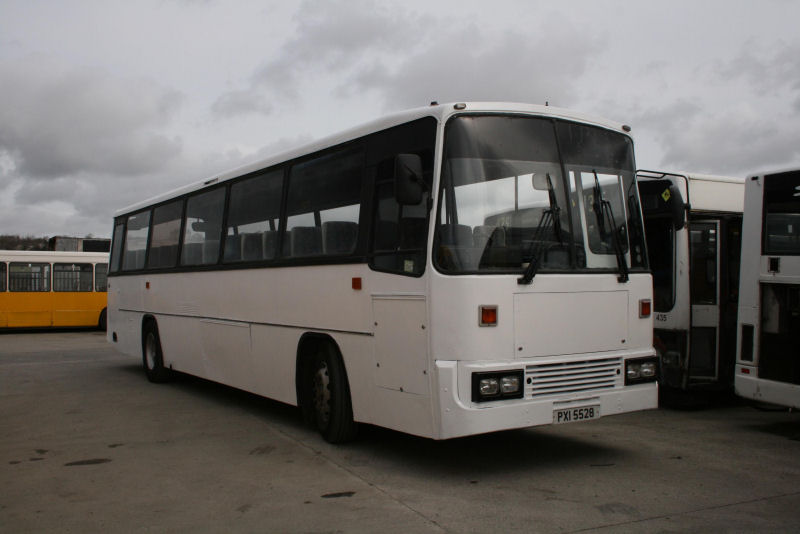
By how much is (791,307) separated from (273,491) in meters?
5.82

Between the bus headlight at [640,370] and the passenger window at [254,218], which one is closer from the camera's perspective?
the bus headlight at [640,370]

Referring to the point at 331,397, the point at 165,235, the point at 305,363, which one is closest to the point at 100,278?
the point at 165,235

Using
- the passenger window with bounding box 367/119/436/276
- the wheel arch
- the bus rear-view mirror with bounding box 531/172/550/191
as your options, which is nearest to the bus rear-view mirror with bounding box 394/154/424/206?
the passenger window with bounding box 367/119/436/276

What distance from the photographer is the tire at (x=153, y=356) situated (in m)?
13.9

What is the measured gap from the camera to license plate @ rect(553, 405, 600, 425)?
6777 millimetres

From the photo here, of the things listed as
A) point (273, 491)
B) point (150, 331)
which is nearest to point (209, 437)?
point (273, 491)

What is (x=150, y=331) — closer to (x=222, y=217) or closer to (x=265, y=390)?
(x=222, y=217)

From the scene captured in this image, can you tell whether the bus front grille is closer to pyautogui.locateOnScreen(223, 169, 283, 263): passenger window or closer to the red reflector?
the red reflector

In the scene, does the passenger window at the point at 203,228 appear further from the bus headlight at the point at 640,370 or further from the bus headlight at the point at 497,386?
the bus headlight at the point at 640,370

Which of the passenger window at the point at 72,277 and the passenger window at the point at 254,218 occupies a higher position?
the passenger window at the point at 254,218

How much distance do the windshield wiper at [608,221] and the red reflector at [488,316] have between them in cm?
145

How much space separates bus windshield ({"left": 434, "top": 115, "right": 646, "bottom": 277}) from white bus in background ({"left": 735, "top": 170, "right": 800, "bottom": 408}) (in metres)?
2.16

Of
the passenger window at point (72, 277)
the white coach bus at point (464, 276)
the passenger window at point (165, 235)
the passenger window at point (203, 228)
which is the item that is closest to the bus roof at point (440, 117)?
the white coach bus at point (464, 276)

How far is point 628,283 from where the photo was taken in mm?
7414
